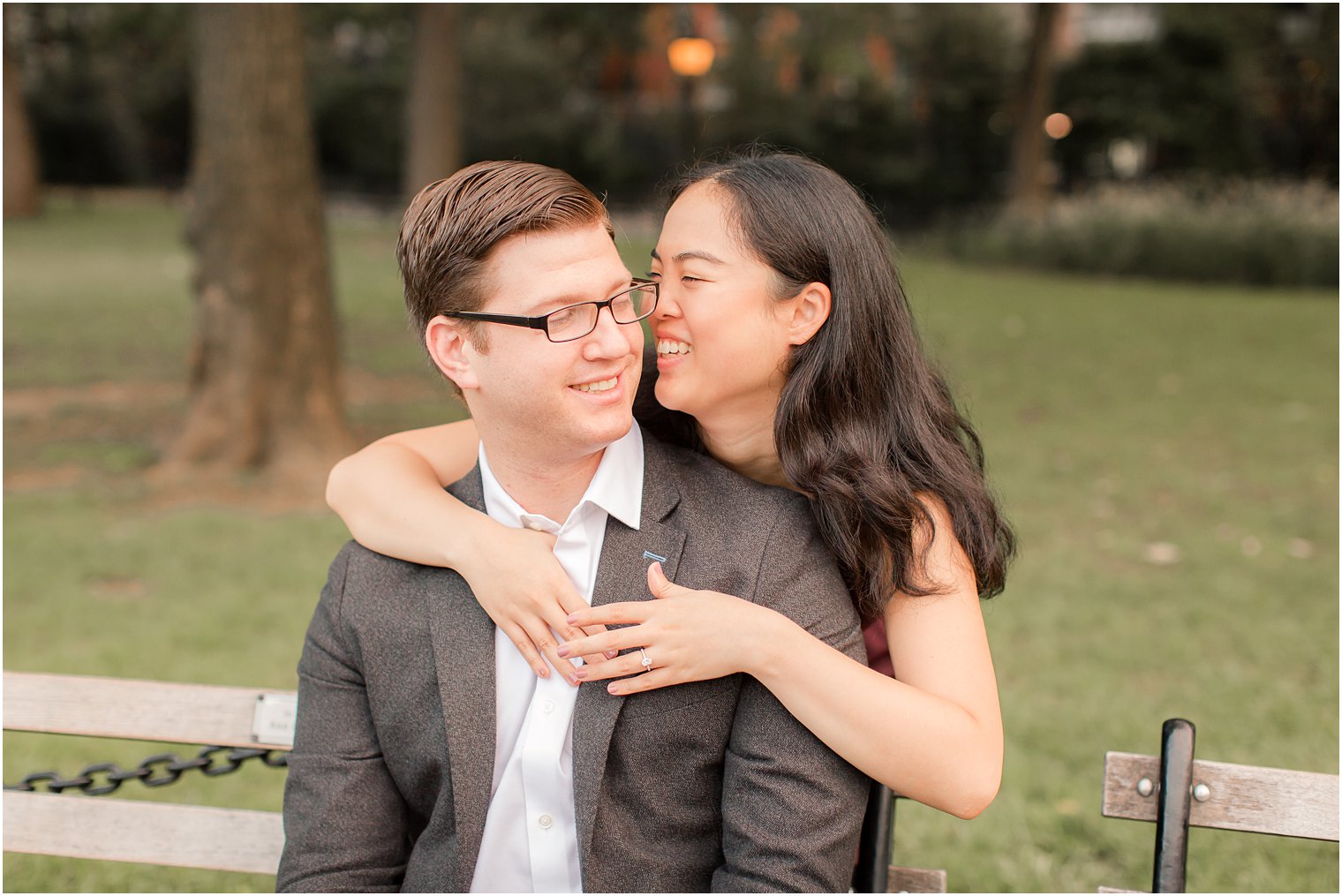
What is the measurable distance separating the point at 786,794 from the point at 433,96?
1915 centimetres

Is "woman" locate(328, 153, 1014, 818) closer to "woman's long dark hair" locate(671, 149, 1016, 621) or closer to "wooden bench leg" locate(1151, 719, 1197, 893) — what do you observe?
"woman's long dark hair" locate(671, 149, 1016, 621)

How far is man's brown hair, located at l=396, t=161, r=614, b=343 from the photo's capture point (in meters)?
→ 2.19

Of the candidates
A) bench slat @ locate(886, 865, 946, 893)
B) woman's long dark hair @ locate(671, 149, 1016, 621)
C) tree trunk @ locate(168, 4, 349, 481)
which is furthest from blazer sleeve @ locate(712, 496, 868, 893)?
tree trunk @ locate(168, 4, 349, 481)

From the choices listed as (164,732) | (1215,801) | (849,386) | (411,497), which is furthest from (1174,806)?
(164,732)

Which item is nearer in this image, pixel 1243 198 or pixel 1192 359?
pixel 1192 359

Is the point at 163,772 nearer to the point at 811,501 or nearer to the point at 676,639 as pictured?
the point at 676,639

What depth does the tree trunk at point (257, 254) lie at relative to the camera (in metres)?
7.34

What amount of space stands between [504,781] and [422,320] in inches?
36.4

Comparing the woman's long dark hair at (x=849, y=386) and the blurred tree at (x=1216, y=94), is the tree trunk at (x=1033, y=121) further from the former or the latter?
the woman's long dark hair at (x=849, y=386)

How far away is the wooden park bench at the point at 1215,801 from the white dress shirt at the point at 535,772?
1088mm

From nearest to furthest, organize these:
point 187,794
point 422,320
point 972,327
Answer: point 422,320 → point 187,794 → point 972,327

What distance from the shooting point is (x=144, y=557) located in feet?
21.3

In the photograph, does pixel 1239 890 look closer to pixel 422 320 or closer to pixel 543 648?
pixel 543 648

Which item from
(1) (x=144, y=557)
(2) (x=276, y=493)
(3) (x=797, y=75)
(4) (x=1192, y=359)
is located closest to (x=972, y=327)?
(4) (x=1192, y=359)
